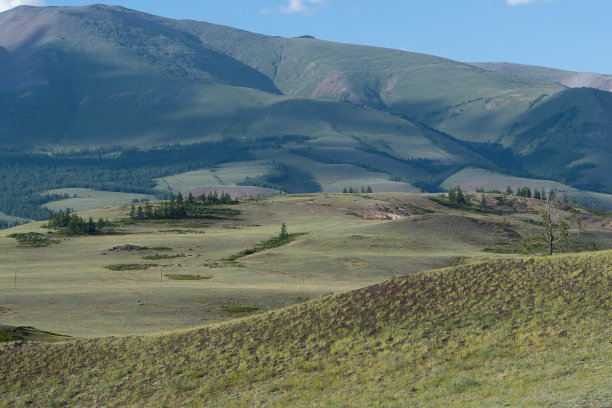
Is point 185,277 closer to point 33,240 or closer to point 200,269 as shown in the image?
point 200,269

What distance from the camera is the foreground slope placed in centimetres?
3919

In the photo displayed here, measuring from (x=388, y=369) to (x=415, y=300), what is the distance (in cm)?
1019

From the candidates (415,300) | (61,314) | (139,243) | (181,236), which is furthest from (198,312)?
(181,236)

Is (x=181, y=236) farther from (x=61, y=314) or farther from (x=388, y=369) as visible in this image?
(x=388, y=369)

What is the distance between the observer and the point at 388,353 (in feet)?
150

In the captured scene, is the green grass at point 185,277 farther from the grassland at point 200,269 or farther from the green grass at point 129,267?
the green grass at point 129,267

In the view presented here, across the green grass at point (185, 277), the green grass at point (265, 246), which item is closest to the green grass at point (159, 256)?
the green grass at point (265, 246)

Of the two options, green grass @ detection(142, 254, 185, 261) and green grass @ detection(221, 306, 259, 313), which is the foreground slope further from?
green grass @ detection(142, 254, 185, 261)

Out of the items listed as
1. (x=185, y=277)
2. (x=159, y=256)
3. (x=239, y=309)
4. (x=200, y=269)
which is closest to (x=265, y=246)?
(x=159, y=256)

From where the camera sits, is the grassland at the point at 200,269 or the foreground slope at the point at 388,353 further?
the grassland at the point at 200,269

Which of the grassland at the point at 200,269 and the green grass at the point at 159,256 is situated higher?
the grassland at the point at 200,269

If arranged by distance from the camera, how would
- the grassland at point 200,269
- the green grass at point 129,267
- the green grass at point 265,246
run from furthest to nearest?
the green grass at point 265,246, the green grass at point 129,267, the grassland at point 200,269

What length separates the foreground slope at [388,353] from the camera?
39.2 meters

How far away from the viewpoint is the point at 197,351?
52500 millimetres
